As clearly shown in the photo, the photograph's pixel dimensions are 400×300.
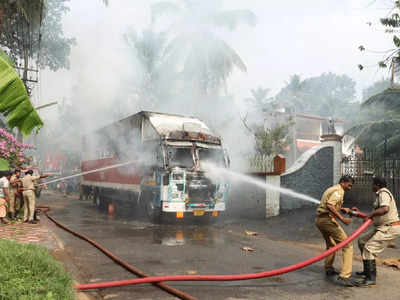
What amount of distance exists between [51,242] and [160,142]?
15.6 feet

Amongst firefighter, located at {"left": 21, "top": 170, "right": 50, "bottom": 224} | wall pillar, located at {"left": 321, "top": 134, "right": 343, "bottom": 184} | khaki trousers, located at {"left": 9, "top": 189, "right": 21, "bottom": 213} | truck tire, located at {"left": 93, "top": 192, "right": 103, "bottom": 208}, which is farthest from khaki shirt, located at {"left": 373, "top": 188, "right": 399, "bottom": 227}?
truck tire, located at {"left": 93, "top": 192, "right": 103, "bottom": 208}

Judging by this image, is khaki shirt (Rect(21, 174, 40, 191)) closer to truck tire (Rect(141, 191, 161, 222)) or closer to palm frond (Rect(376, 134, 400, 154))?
truck tire (Rect(141, 191, 161, 222))

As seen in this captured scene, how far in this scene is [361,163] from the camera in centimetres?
1342

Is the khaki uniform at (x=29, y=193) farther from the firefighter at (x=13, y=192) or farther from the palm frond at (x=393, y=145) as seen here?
the palm frond at (x=393, y=145)

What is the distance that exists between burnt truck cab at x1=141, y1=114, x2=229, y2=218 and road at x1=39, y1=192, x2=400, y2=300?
686mm

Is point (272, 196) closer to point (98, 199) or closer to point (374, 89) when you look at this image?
point (98, 199)

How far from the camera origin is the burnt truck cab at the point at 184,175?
38.6 ft

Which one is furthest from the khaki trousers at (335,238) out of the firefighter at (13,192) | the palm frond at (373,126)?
the palm frond at (373,126)

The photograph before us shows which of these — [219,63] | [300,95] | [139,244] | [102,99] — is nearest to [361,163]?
[139,244]

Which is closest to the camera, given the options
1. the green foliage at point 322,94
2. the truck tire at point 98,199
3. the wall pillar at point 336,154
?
the wall pillar at point 336,154

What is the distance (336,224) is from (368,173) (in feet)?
23.3

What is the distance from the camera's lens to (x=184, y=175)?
11.9m

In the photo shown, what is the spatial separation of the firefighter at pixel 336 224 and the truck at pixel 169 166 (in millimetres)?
5927

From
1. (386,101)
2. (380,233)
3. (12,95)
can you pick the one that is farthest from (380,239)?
(386,101)
